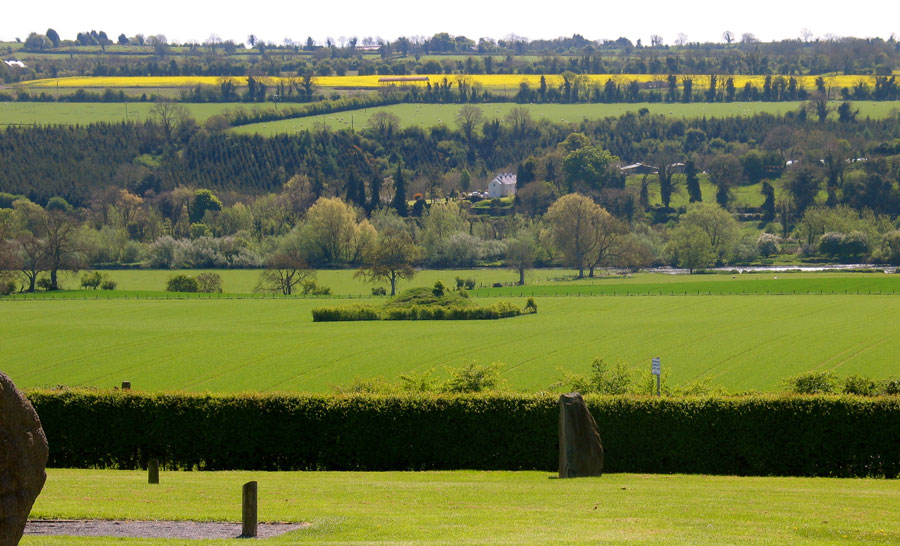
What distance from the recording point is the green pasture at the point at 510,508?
19.3 meters

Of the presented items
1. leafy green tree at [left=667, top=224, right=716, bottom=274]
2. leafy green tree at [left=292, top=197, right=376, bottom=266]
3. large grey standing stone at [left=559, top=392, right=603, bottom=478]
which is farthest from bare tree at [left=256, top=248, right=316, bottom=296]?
large grey standing stone at [left=559, top=392, right=603, bottom=478]

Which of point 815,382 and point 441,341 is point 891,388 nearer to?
point 815,382

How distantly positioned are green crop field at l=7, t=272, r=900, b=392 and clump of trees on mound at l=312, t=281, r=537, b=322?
200 cm

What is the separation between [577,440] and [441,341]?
161ft

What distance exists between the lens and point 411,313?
308 feet

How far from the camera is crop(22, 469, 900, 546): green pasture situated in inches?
759

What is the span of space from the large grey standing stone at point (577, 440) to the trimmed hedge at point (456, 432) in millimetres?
3652

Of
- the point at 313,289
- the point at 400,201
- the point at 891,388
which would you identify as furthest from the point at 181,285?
the point at 891,388

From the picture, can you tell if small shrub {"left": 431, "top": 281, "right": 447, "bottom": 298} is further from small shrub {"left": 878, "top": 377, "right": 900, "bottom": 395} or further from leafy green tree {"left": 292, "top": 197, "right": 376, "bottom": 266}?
small shrub {"left": 878, "top": 377, "right": 900, "bottom": 395}

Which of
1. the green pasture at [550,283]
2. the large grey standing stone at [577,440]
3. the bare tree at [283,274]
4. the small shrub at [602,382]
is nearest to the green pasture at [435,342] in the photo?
the small shrub at [602,382]

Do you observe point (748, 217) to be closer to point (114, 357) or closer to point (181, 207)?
point (181, 207)

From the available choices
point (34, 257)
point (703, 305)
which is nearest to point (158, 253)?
point (34, 257)

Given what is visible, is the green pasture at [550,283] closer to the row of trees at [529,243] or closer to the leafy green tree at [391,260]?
the leafy green tree at [391,260]

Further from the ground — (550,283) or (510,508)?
(510,508)
